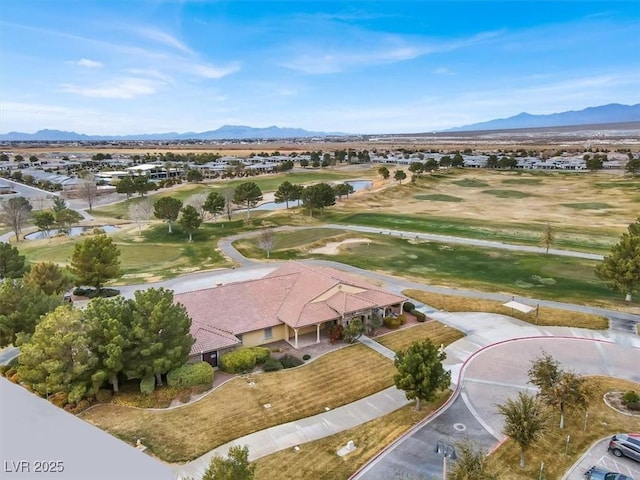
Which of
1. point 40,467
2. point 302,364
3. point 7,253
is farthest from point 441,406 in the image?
point 7,253

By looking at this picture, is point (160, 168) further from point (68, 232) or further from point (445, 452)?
point (445, 452)

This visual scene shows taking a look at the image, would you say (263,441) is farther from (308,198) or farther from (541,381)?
(308,198)

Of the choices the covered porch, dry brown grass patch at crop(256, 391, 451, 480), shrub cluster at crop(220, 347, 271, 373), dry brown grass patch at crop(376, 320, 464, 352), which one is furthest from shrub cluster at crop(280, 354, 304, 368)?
dry brown grass patch at crop(256, 391, 451, 480)

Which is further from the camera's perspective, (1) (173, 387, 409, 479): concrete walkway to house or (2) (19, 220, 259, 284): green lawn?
(2) (19, 220, 259, 284): green lawn

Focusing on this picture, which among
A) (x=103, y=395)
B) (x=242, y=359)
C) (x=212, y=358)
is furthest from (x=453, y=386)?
(x=103, y=395)

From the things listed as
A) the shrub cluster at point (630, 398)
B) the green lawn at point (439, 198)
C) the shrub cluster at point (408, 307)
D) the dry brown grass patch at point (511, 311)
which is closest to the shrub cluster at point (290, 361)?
the shrub cluster at point (408, 307)

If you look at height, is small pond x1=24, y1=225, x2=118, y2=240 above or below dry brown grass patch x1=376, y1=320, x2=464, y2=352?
above

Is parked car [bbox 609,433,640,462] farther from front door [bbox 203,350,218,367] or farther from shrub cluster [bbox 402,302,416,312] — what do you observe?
front door [bbox 203,350,218,367]

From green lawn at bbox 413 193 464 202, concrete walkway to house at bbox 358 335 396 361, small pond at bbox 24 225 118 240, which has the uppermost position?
green lawn at bbox 413 193 464 202
